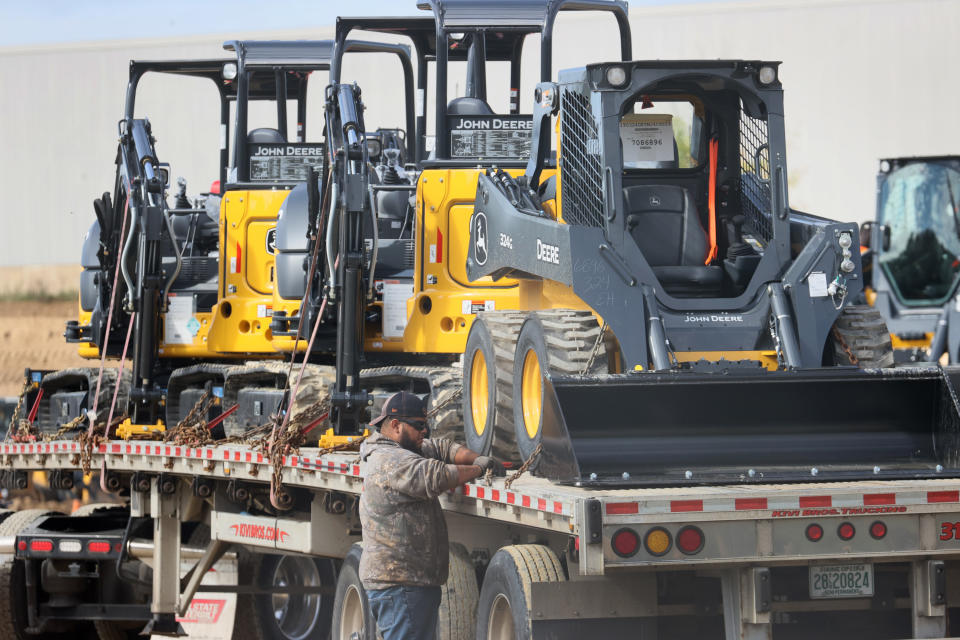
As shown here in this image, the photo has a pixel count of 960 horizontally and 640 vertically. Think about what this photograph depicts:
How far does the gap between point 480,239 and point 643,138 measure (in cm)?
142

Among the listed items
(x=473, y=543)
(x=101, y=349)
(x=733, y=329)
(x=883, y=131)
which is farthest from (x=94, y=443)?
(x=883, y=131)

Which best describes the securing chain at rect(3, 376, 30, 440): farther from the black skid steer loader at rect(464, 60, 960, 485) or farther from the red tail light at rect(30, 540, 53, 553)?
the black skid steer loader at rect(464, 60, 960, 485)

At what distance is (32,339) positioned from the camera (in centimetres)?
5503

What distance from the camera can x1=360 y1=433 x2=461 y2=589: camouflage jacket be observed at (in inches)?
333

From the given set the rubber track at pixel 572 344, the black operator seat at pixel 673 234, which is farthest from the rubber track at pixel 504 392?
the black operator seat at pixel 673 234

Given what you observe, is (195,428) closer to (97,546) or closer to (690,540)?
(97,546)

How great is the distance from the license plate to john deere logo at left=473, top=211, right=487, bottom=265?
146 inches

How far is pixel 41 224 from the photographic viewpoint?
56.8 m

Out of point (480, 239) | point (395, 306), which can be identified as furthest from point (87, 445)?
point (480, 239)

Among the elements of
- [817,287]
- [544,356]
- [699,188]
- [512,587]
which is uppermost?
[699,188]

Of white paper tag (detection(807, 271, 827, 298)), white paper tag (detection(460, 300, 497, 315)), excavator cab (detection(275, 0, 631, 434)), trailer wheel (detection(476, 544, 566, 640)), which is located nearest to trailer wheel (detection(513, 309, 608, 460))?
trailer wheel (detection(476, 544, 566, 640))

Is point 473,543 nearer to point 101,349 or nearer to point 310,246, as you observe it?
point 310,246

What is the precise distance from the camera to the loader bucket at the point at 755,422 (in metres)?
8.07

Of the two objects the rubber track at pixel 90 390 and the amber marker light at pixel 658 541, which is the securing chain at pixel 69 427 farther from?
the amber marker light at pixel 658 541
